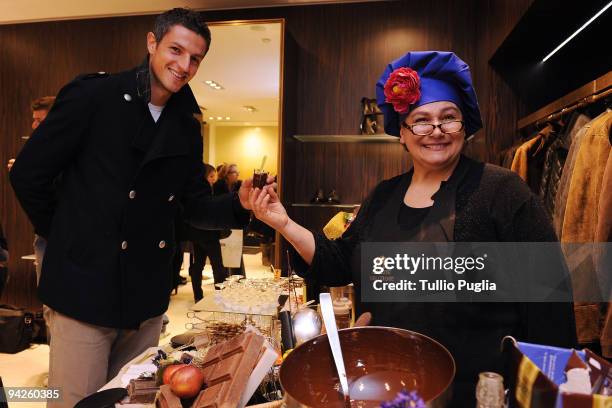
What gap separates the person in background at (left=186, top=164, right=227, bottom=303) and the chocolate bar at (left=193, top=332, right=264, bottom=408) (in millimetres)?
2694

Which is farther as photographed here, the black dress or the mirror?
the mirror

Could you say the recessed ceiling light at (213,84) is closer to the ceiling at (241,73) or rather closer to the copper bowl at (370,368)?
the ceiling at (241,73)

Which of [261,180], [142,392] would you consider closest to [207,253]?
[261,180]

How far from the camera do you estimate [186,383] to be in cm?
86

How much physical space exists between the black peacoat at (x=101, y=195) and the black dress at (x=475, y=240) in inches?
29.7

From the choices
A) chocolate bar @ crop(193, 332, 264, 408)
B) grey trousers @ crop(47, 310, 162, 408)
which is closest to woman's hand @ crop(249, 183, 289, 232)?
chocolate bar @ crop(193, 332, 264, 408)

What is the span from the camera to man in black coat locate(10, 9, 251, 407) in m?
1.52

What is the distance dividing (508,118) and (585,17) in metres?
0.81

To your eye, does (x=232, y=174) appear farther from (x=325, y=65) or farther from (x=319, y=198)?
(x=325, y=65)

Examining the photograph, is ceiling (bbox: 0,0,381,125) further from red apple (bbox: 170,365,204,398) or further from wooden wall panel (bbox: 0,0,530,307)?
red apple (bbox: 170,365,204,398)

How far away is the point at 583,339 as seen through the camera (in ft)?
5.56

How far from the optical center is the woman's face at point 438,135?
1158 millimetres

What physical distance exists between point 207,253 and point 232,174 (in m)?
0.95

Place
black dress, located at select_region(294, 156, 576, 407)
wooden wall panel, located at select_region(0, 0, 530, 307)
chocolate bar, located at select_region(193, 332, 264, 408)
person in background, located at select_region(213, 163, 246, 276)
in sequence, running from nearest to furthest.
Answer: chocolate bar, located at select_region(193, 332, 264, 408), black dress, located at select_region(294, 156, 576, 407), wooden wall panel, located at select_region(0, 0, 530, 307), person in background, located at select_region(213, 163, 246, 276)
